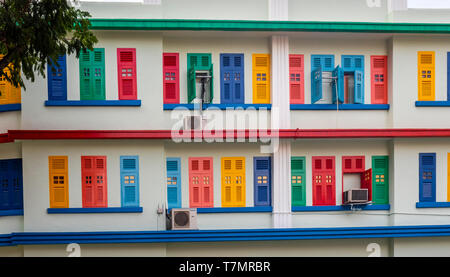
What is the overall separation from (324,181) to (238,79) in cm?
305

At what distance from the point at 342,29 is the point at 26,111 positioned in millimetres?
7049

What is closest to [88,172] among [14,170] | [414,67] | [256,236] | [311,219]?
[14,170]

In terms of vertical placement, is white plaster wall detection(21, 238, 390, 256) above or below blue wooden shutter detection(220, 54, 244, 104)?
below

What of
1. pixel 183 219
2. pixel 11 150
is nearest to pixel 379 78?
pixel 183 219

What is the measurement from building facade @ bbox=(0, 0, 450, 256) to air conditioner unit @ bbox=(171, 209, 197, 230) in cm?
6

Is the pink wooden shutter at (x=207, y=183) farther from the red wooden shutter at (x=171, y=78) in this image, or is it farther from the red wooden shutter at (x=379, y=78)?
the red wooden shutter at (x=379, y=78)

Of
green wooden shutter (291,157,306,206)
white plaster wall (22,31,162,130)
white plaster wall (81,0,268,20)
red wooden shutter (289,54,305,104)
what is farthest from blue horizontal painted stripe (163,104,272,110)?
white plaster wall (81,0,268,20)

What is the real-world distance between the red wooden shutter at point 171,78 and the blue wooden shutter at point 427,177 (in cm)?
576

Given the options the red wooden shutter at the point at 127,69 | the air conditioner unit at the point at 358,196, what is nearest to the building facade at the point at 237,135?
the red wooden shutter at the point at 127,69

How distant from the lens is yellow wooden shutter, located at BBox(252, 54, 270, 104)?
36.2 feet

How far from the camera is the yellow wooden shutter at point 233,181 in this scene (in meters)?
11.0

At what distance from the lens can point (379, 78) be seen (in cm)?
1134

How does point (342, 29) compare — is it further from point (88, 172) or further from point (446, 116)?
point (88, 172)

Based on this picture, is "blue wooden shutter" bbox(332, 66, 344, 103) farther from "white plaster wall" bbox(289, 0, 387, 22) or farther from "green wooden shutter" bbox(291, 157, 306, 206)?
"green wooden shutter" bbox(291, 157, 306, 206)
